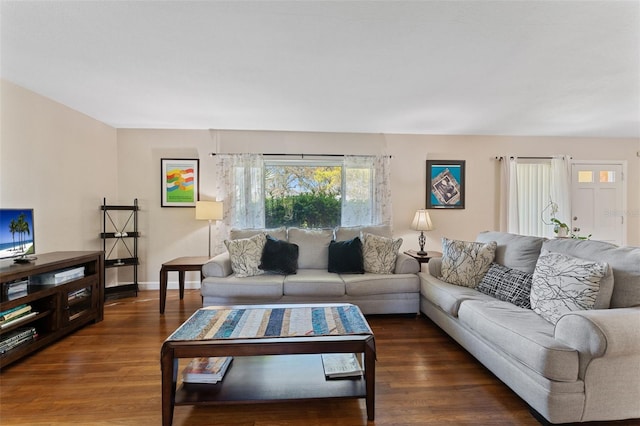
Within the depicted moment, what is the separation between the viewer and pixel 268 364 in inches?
77.0

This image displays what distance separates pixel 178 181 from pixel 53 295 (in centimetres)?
206

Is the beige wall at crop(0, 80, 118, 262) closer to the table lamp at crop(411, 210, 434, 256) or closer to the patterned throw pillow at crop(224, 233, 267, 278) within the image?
the patterned throw pillow at crop(224, 233, 267, 278)

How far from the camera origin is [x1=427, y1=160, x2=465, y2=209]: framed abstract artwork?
4.48 m

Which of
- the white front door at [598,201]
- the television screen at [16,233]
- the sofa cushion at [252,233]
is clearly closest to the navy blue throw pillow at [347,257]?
the sofa cushion at [252,233]

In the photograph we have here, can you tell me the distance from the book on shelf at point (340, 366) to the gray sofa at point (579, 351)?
2.97ft

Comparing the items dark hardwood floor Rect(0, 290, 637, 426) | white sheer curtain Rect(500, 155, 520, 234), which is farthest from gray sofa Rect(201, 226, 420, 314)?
white sheer curtain Rect(500, 155, 520, 234)

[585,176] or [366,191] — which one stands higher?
[585,176]

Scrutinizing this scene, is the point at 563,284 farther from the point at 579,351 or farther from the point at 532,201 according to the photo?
the point at 532,201

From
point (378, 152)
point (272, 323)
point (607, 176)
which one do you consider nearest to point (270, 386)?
point (272, 323)

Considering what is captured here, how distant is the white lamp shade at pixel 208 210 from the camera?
383cm

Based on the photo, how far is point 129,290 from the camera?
395cm

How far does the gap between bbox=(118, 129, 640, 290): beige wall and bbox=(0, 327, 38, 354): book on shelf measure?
187 centimetres

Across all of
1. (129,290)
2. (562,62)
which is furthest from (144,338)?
(562,62)

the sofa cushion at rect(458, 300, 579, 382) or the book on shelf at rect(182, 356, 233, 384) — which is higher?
the sofa cushion at rect(458, 300, 579, 382)
